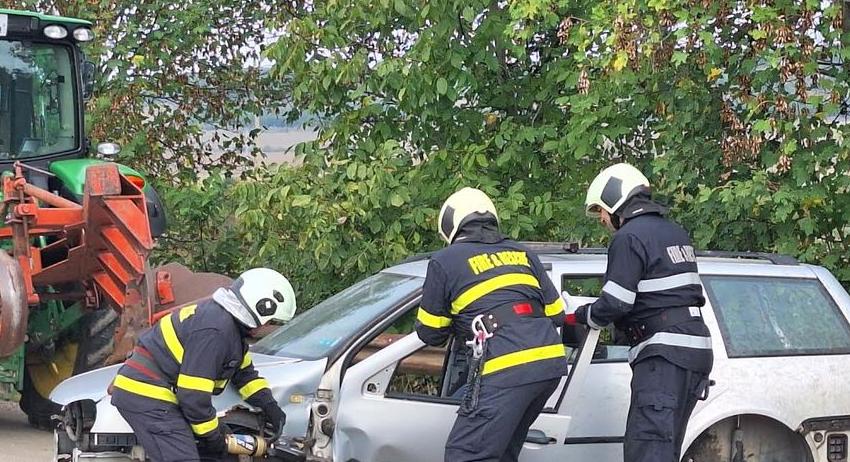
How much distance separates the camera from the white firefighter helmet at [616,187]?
581 centimetres

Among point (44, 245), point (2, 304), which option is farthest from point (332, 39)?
point (2, 304)

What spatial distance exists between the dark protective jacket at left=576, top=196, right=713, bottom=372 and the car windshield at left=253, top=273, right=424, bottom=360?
92cm

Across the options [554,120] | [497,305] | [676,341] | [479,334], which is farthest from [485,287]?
[554,120]

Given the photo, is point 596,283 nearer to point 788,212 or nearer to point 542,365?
point 542,365

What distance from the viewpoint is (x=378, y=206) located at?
8.94 meters

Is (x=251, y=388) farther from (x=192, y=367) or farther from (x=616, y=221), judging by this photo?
(x=616, y=221)

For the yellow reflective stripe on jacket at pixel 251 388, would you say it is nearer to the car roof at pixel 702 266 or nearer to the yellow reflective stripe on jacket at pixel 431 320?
the yellow reflective stripe on jacket at pixel 431 320

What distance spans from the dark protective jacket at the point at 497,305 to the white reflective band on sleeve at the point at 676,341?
19.1 inches

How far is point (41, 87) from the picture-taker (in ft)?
29.8

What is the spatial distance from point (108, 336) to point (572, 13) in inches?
158

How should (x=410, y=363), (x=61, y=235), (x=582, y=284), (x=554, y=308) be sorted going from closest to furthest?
(x=554, y=308)
(x=410, y=363)
(x=582, y=284)
(x=61, y=235)

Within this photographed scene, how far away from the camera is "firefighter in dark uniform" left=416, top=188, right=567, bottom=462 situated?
5246 millimetres

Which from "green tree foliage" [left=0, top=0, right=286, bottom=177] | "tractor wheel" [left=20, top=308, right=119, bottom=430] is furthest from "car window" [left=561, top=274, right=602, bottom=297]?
"green tree foliage" [left=0, top=0, right=286, bottom=177]

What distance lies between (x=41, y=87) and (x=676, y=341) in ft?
17.9
